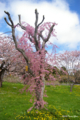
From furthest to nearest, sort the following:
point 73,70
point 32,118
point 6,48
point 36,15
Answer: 1. point 73,70
2. point 6,48
3. point 36,15
4. point 32,118

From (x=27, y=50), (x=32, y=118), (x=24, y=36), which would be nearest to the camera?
(x=32, y=118)

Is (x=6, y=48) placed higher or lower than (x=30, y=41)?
higher

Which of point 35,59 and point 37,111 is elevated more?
point 35,59

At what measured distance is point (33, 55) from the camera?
7770mm

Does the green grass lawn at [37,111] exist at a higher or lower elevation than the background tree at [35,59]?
lower

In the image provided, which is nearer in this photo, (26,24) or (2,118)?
(2,118)

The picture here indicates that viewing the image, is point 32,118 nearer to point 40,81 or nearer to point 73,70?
point 40,81

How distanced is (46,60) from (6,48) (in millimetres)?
13701

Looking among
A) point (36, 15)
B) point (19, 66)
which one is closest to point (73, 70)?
point (19, 66)

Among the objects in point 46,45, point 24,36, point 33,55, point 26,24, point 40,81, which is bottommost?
point 40,81

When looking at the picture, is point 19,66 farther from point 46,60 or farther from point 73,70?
point 46,60

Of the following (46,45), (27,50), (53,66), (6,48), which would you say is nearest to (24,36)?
(27,50)

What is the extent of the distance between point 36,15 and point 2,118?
22.0 feet

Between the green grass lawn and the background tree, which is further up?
the background tree
